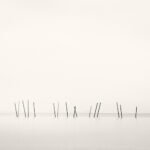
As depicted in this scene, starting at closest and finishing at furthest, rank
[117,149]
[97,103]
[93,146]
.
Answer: [117,149]
[93,146]
[97,103]

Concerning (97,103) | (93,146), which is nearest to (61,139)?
(93,146)

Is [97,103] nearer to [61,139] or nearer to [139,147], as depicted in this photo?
[61,139]

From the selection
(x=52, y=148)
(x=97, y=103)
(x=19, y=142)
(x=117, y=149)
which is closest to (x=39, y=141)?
(x=19, y=142)

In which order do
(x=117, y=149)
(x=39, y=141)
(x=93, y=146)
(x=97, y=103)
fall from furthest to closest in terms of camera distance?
(x=97, y=103) < (x=39, y=141) < (x=93, y=146) < (x=117, y=149)

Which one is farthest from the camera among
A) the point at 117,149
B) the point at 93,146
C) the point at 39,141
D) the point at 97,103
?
the point at 97,103

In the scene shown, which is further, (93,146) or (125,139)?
(125,139)

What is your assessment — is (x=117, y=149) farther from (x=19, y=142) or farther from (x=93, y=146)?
(x=19, y=142)

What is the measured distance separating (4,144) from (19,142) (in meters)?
3.52

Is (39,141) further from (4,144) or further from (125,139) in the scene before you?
(125,139)

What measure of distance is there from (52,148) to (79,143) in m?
7.10

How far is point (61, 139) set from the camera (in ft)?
210

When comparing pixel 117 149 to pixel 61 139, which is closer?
pixel 117 149

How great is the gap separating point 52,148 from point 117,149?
699cm

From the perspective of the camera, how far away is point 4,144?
5562 centimetres
